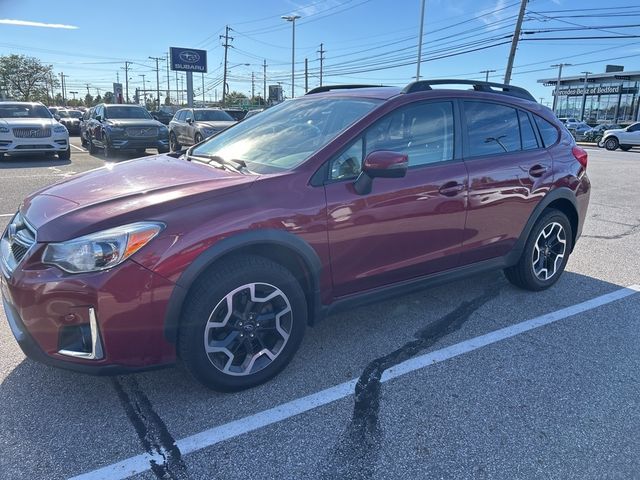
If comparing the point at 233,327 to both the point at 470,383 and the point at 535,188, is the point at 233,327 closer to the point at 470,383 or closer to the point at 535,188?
the point at 470,383

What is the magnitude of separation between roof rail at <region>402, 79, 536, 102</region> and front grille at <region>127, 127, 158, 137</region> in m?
12.5

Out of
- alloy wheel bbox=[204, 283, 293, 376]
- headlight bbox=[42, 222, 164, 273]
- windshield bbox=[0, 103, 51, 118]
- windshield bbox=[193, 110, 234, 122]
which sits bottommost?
alloy wheel bbox=[204, 283, 293, 376]

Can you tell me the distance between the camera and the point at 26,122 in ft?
42.5

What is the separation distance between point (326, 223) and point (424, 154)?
1.02 m

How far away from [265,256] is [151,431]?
3.59 ft

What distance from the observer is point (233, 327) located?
8.84 feet

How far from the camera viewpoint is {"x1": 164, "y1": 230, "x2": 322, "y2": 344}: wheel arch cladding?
2.44 m

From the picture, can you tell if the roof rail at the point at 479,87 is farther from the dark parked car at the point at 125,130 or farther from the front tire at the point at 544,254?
the dark parked car at the point at 125,130

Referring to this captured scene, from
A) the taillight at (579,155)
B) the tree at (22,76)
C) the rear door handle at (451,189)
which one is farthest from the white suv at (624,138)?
the tree at (22,76)

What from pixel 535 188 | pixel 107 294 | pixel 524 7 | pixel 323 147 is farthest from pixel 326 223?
pixel 524 7

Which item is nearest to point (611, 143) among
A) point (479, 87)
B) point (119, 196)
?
point (479, 87)

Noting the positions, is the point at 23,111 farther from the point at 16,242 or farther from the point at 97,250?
the point at 97,250

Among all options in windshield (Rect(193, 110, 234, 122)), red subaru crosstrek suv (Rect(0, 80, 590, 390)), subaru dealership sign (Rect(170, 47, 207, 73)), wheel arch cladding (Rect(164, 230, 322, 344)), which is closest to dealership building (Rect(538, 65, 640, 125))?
subaru dealership sign (Rect(170, 47, 207, 73))

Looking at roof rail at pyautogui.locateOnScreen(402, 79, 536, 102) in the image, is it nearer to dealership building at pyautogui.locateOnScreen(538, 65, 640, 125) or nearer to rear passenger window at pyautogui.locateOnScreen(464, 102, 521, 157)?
rear passenger window at pyautogui.locateOnScreen(464, 102, 521, 157)
